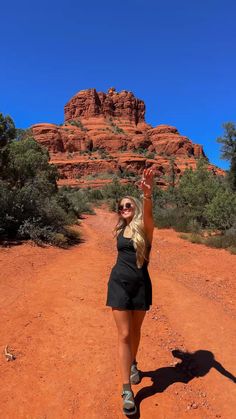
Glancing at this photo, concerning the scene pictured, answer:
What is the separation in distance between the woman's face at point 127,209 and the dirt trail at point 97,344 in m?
1.75

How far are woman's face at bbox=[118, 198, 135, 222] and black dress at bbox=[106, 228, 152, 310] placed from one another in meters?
0.24

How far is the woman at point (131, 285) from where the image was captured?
11.0ft

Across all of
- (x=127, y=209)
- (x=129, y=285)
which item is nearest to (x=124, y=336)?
(x=129, y=285)

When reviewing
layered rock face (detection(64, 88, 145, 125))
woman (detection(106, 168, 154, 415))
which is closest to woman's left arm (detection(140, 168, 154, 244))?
woman (detection(106, 168, 154, 415))

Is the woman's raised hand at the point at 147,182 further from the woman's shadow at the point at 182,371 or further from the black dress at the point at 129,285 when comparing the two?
the woman's shadow at the point at 182,371

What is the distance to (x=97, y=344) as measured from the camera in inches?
183

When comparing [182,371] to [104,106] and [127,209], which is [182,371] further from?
[104,106]

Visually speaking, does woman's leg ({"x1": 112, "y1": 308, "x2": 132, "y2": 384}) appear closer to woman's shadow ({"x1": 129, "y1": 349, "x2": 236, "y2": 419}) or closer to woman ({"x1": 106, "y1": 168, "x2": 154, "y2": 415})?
woman ({"x1": 106, "y1": 168, "x2": 154, "y2": 415})

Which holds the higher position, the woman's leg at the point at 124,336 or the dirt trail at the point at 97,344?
the woman's leg at the point at 124,336

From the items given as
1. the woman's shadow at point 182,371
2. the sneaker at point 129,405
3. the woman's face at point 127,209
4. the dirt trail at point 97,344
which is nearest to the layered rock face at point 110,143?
the dirt trail at point 97,344

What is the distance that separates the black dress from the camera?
337cm

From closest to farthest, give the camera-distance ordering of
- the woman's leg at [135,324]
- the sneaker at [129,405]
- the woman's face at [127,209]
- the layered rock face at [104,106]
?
the sneaker at [129,405] → the woman's leg at [135,324] → the woman's face at [127,209] → the layered rock face at [104,106]

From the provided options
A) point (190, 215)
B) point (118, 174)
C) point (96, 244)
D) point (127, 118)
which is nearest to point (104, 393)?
point (96, 244)

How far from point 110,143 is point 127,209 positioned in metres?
81.0
